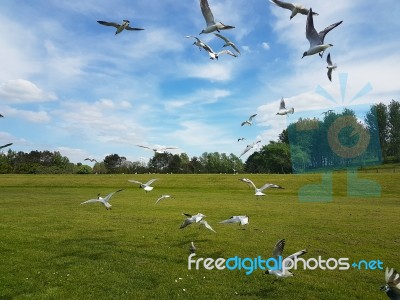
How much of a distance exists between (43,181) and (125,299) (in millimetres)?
62564

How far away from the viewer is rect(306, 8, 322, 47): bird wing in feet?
33.2

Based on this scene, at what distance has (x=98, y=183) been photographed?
209 feet

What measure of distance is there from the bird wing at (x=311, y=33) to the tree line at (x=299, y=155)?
3133 centimetres

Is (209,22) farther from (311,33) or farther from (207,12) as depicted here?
(311,33)

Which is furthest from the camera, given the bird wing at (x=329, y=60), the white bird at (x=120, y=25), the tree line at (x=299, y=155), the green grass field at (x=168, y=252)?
the tree line at (x=299, y=155)

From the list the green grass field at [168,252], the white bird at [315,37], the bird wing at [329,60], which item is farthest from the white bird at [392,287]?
the bird wing at [329,60]

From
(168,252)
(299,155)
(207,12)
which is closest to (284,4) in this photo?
(207,12)

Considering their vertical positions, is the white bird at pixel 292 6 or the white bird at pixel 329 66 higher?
the white bird at pixel 292 6

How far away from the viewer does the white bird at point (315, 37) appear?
10.1 meters

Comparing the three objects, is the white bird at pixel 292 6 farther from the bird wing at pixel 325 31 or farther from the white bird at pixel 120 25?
the white bird at pixel 120 25

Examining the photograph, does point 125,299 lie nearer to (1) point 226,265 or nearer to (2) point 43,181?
(1) point 226,265

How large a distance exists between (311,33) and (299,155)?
58.0 m

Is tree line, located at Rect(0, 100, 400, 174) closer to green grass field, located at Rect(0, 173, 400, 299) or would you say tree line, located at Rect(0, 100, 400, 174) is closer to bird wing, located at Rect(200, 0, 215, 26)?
green grass field, located at Rect(0, 173, 400, 299)

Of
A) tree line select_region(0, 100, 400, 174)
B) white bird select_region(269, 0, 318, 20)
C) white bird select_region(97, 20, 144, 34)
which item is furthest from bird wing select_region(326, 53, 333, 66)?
tree line select_region(0, 100, 400, 174)
